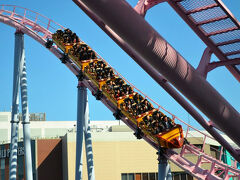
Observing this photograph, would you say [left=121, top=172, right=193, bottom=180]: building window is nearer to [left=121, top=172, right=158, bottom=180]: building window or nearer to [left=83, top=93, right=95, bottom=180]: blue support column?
[left=121, top=172, right=158, bottom=180]: building window

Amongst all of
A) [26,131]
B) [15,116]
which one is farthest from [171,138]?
[15,116]

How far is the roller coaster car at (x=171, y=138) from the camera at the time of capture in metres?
12.9

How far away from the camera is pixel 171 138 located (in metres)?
13.0

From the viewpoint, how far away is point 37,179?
2484 centimetres

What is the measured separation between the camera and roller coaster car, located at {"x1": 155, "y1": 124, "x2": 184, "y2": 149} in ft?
42.2

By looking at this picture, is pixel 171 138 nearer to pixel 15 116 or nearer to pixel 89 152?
pixel 89 152

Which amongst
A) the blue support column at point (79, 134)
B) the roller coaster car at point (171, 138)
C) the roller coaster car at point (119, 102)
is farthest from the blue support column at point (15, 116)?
the roller coaster car at point (171, 138)

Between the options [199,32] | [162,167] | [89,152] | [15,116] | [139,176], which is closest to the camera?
[199,32]

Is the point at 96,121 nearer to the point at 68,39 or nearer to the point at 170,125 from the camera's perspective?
the point at 68,39

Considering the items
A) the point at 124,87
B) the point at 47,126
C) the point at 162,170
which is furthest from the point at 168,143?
the point at 47,126

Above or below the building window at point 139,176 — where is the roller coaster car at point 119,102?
above

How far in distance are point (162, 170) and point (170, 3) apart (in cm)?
901

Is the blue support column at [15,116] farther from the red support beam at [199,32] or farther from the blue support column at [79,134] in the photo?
the red support beam at [199,32]

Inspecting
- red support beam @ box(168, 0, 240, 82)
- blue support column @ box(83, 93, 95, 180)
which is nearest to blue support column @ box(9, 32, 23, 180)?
blue support column @ box(83, 93, 95, 180)
